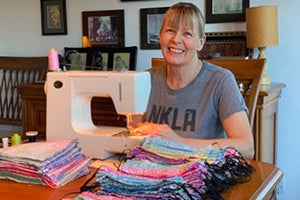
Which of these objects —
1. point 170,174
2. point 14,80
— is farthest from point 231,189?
point 14,80

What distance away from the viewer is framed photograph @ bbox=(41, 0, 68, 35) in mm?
3209

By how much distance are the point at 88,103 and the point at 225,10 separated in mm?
1446

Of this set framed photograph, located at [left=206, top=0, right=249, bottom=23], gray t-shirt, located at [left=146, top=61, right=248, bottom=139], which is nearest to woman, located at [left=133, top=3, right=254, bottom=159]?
gray t-shirt, located at [left=146, top=61, right=248, bottom=139]

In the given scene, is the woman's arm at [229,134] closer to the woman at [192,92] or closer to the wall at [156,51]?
the woman at [192,92]

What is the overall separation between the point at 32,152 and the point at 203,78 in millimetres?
770

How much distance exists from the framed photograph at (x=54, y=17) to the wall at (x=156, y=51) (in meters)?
0.04

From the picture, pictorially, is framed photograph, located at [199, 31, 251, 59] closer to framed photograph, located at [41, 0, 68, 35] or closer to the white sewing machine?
framed photograph, located at [41, 0, 68, 35]

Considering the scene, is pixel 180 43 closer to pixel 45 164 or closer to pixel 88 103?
pixel 88 103

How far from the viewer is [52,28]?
10.7 feet

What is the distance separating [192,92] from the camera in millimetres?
1720

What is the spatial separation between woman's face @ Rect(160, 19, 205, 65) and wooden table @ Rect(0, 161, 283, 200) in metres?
0.59

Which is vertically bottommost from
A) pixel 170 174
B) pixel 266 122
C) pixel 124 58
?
pixel 266 122

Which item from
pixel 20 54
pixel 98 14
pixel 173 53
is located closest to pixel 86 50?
pixel 98 14

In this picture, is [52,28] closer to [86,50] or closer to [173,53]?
[86,50]
